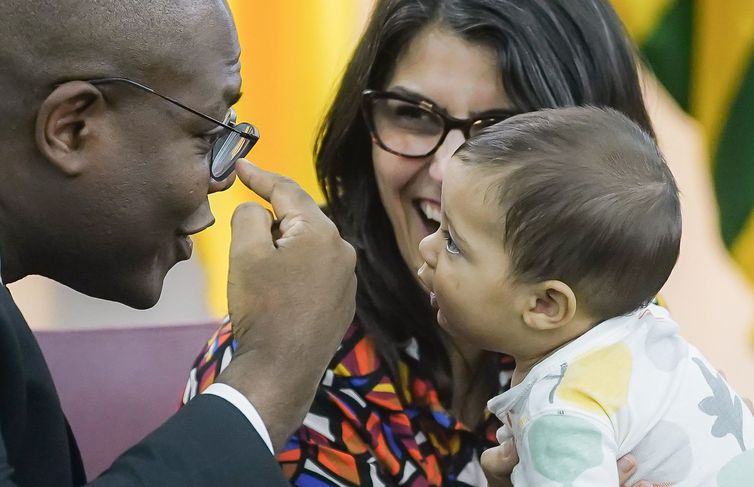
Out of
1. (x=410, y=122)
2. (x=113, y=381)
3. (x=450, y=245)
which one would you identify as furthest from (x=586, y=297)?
(x=113, y=381)

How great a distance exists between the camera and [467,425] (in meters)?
1.77

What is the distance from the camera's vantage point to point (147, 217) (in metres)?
1.35

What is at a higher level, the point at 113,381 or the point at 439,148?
the point at 439,148

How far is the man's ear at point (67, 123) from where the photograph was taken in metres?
1.23

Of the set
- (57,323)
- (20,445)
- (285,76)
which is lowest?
(57,323)

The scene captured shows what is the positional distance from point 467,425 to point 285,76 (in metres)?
1.14

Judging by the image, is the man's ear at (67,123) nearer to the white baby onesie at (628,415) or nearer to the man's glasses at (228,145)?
the man's glasses at (228,145)

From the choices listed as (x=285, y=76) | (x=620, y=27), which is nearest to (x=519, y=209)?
(x=620, y=27)

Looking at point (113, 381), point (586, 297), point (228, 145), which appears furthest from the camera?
point (113, 381)

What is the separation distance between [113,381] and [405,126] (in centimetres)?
77

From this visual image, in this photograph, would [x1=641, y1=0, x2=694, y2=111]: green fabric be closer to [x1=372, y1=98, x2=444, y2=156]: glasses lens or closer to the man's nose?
[x1=372, y1=98, x2=444, y2=156]: glasses lens

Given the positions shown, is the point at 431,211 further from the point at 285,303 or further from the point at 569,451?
the point at 569,451

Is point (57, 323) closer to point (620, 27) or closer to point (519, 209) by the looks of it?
point (620, 27)

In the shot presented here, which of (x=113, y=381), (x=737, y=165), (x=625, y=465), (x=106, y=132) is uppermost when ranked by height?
(x=106, y=132)
